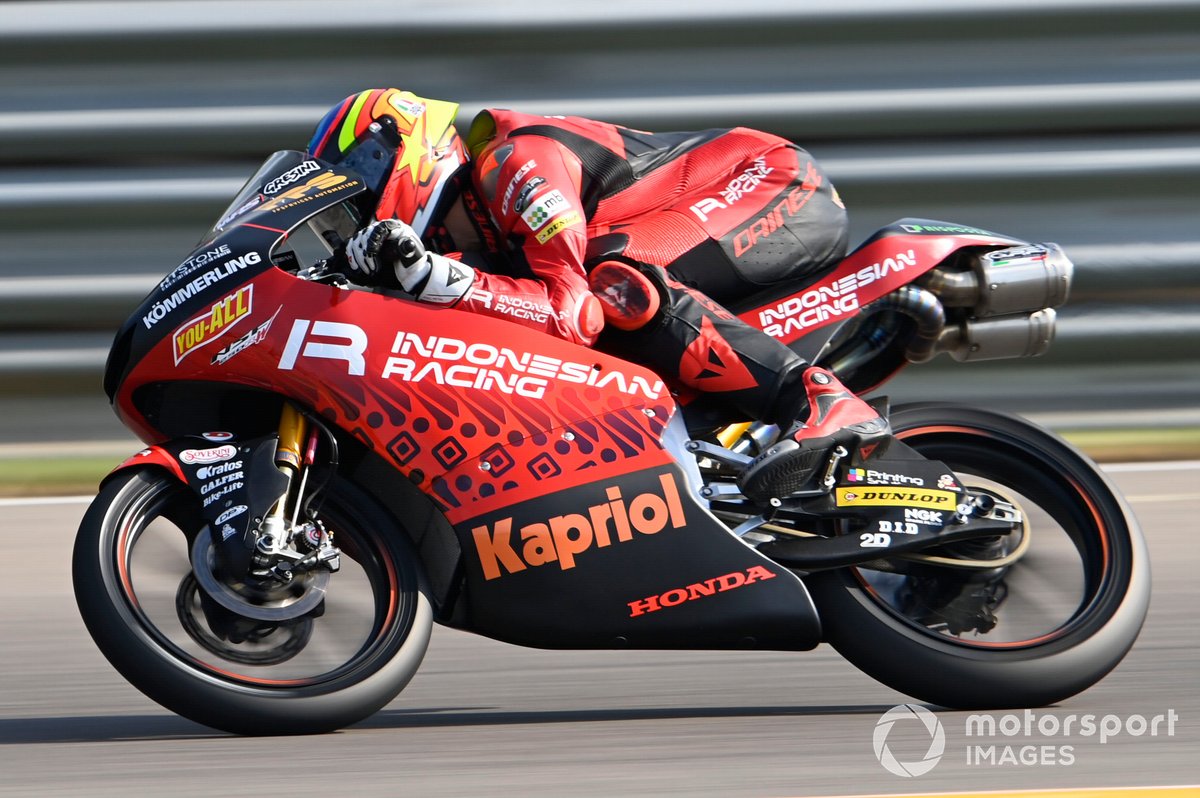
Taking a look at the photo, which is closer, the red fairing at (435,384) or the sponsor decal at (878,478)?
the red fairing at (435,384)

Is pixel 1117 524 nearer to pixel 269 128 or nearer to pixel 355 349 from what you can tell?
pixel 355 349

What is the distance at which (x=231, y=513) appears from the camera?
3.67 meters

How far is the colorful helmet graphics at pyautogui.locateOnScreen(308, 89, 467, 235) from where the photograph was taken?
3945mm

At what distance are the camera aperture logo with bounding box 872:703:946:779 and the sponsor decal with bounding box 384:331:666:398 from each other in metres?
1.02

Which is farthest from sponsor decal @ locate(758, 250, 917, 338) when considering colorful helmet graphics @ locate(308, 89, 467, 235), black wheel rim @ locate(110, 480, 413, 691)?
black wheel rim @ locate(110, 480, 413, 691)

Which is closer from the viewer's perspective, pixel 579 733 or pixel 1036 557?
pixel 579 733

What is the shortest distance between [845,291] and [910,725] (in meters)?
1.06

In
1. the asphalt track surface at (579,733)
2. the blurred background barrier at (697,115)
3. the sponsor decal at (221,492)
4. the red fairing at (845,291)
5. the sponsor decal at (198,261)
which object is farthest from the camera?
the blurred background barrier at (697,115)

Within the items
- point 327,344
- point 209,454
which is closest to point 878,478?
point 327,344

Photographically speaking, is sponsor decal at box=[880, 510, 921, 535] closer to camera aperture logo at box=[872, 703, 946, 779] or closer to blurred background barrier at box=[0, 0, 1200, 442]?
camera aperture logo at box=[872, 703, 946, 779]

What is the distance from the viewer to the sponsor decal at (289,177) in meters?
3.89

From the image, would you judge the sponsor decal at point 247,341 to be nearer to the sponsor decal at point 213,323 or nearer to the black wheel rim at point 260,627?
the sponsor decal at point 213,323

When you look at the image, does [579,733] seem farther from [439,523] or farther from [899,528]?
[899,528]

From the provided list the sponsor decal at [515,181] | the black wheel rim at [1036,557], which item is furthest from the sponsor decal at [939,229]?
the sponsor decal at [515,181]
